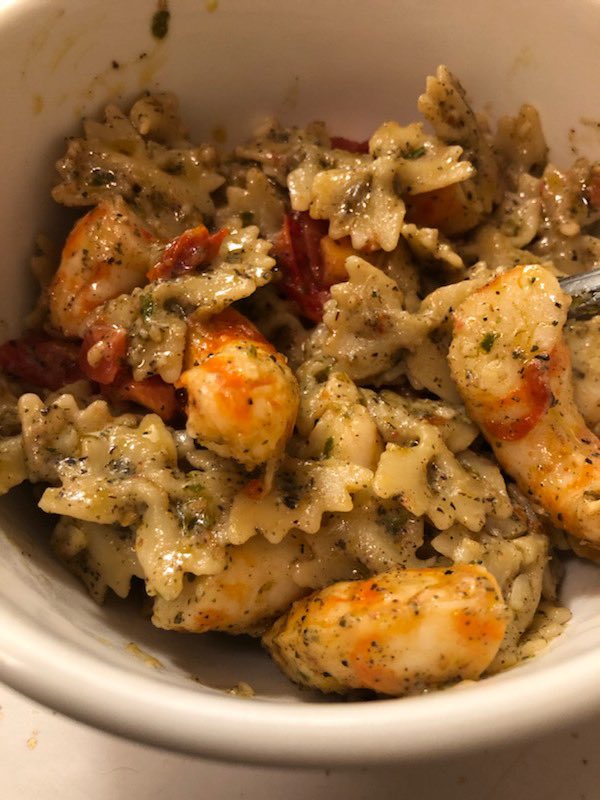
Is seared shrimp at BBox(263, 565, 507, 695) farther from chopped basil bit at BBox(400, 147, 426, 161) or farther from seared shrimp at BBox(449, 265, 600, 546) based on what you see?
chopped basil bit at BBox(400, 147, 426, 161)

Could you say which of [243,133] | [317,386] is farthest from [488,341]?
[243,133]

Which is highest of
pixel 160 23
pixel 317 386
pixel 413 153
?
pixel 160 23

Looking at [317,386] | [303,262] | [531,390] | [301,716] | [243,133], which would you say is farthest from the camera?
[243,133]

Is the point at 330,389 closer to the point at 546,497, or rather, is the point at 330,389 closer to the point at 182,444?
the point at 182,444

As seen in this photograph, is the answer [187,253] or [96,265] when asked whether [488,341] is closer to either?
[187,253]

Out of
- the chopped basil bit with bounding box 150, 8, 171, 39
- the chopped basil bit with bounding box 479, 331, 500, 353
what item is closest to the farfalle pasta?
the chopped basil bit with bounding box 479, 331, 500, 353

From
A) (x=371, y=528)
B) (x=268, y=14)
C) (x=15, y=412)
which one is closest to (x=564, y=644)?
(x=371, y=528)

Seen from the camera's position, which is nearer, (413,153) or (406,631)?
(406,631)
